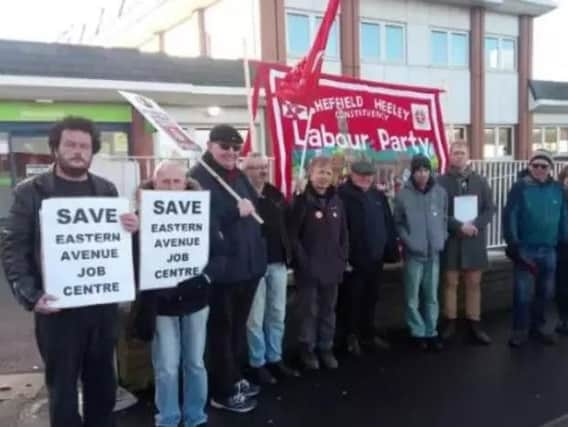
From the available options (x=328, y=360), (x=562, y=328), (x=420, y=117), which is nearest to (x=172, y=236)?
(x=328, y=360)

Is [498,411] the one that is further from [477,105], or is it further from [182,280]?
[477,105]

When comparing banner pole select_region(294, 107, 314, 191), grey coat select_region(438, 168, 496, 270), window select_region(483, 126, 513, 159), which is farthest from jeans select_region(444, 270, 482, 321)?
window select_region(483, 126, 513, 159)

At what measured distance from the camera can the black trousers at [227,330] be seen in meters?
3.98

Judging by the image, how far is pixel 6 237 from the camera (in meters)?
2.95

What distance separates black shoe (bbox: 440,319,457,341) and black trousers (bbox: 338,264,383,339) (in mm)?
782

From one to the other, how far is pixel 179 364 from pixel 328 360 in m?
1.72

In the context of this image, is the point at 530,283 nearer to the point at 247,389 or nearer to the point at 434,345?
the point at 434,345

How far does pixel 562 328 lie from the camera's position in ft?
19.5

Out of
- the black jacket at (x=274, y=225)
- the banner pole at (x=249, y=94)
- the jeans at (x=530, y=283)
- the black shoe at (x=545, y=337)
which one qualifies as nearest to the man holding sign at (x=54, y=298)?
the black jacket at (x=274, y=225)

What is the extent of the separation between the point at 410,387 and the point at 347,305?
997 mm

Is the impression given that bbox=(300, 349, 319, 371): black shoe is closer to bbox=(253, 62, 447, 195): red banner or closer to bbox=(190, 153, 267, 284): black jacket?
bbox=(190, 153, 267, 284): black jacket

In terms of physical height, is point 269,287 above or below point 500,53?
below

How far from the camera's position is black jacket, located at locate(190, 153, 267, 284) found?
3881mm

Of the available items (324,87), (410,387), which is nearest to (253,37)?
(324,87)
